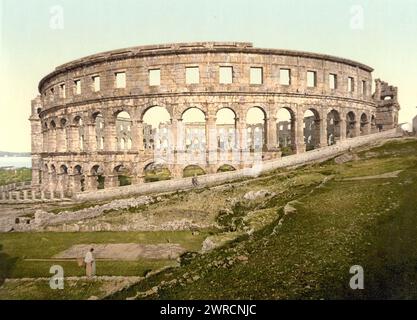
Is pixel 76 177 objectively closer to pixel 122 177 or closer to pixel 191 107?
pixel 122 177

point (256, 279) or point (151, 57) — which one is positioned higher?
point (151, 57)

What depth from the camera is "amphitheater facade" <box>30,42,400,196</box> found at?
28094 mm

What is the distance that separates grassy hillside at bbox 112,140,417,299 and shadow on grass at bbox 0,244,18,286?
494 centimetres

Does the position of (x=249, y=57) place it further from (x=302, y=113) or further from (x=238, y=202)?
(x=238, y=202)

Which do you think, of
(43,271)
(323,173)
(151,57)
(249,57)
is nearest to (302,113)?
Answer: (249,57)

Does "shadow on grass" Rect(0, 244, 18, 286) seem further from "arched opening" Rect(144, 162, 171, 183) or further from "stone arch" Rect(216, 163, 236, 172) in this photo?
"stone arch" Rect(216, 163, 236, 172)

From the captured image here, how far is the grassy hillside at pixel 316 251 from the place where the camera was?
9008mm

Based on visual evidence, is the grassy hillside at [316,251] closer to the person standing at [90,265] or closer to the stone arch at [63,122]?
the person standing at [90,265]

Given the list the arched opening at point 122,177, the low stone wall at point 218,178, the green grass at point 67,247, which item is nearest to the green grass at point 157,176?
the arched opening at point 122,177

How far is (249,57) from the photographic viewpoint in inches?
1125

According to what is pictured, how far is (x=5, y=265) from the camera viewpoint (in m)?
12.9

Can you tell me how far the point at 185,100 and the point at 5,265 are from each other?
18582 millimetres
